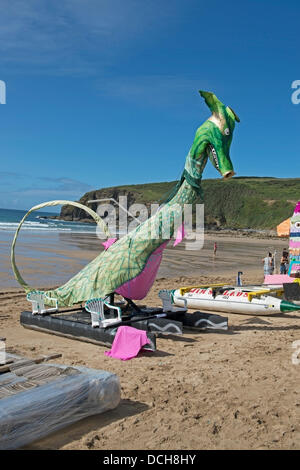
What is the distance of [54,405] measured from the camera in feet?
14.7

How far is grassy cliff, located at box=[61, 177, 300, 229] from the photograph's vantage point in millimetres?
102375

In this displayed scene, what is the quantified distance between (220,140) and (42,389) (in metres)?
5.23

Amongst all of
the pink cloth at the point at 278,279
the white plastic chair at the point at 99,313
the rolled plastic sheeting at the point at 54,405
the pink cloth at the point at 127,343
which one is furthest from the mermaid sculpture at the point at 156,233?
the pink cloth at the point at 278,279

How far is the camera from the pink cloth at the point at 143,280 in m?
8.42

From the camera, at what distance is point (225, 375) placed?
657cm

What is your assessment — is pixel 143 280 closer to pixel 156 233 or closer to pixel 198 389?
pixel 156 233

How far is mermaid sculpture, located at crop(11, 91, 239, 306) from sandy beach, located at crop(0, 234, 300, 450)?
46.9 inches

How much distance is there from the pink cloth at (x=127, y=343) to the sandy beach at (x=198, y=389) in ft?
0.51

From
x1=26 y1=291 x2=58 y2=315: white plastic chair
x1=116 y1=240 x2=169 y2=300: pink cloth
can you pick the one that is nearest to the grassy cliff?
x1=26 y1=291 x2=58 y2=315: white plastic chair

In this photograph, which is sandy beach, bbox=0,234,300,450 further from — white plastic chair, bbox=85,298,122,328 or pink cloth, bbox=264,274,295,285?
pink cloth, bbox=264,274,295,285

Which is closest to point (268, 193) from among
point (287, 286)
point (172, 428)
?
point (287, 286)

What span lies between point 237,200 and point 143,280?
374 ft

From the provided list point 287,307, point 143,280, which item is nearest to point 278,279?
point 287,307
